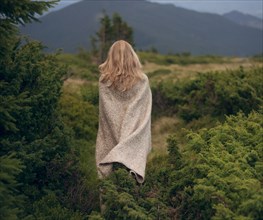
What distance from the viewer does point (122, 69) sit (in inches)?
242

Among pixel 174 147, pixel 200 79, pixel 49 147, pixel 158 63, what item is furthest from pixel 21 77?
pixel 158 63

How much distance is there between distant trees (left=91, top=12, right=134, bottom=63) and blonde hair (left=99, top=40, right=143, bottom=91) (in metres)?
30.3

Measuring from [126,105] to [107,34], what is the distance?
33.5 metres

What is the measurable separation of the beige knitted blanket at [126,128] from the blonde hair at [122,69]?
0.27 ft

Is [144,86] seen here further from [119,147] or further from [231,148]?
[231,148]

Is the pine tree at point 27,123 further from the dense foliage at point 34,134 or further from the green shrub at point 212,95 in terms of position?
the green shrub at point 212,95

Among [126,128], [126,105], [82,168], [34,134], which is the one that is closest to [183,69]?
[82,168]

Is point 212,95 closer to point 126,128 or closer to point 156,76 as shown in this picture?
point 126,128

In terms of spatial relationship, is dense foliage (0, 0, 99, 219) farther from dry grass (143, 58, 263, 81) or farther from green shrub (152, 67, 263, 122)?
dry grass (143, 58, 263, 81)

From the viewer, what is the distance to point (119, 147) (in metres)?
5.94

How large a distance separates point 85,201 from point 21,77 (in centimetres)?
182

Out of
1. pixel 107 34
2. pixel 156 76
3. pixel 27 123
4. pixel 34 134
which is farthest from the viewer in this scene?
pixel 107 34

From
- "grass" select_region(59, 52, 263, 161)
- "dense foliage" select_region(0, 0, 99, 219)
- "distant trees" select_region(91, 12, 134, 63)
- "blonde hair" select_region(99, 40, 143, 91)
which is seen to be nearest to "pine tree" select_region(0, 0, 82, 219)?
"dense foliage" select_region(0, 0, 99, 219)

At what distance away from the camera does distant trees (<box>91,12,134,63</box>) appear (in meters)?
37.9
